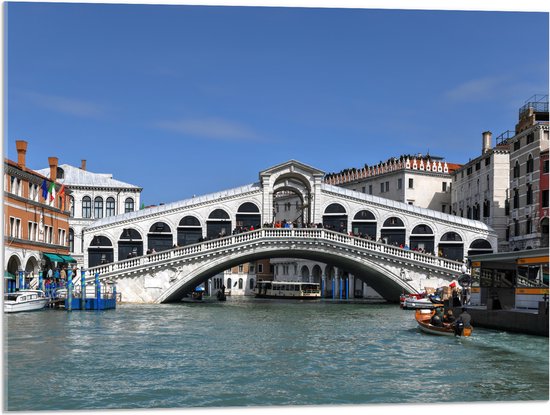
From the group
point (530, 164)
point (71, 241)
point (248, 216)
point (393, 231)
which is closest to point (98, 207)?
point (71, 241)

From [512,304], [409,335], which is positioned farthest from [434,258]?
[409,335]

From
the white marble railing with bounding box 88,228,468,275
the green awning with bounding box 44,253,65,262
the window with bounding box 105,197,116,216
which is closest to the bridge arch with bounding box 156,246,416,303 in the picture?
the white marble railing with bounding box 88,228,468,275

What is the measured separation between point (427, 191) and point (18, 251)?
22.9 metres

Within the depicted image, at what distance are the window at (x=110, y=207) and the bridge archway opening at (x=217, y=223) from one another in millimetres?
5637

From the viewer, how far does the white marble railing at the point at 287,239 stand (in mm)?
28062

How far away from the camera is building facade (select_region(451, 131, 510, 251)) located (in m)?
31.9

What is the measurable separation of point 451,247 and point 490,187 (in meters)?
2.74

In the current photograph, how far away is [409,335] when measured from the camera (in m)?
16.9

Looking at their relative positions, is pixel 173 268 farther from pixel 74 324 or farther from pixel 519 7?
pixel 519 7

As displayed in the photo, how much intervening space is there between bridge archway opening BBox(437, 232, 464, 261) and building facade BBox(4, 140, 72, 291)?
1387 cm

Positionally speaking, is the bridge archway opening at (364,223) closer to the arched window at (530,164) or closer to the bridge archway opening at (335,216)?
the bridge archway opening at (335,216)

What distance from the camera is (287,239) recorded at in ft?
94.8

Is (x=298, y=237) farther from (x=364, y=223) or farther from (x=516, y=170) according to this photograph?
(x=516, y=170)

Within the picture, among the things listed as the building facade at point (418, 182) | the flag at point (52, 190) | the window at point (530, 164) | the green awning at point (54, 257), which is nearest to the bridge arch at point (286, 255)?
the green awning at point (54, 257)
